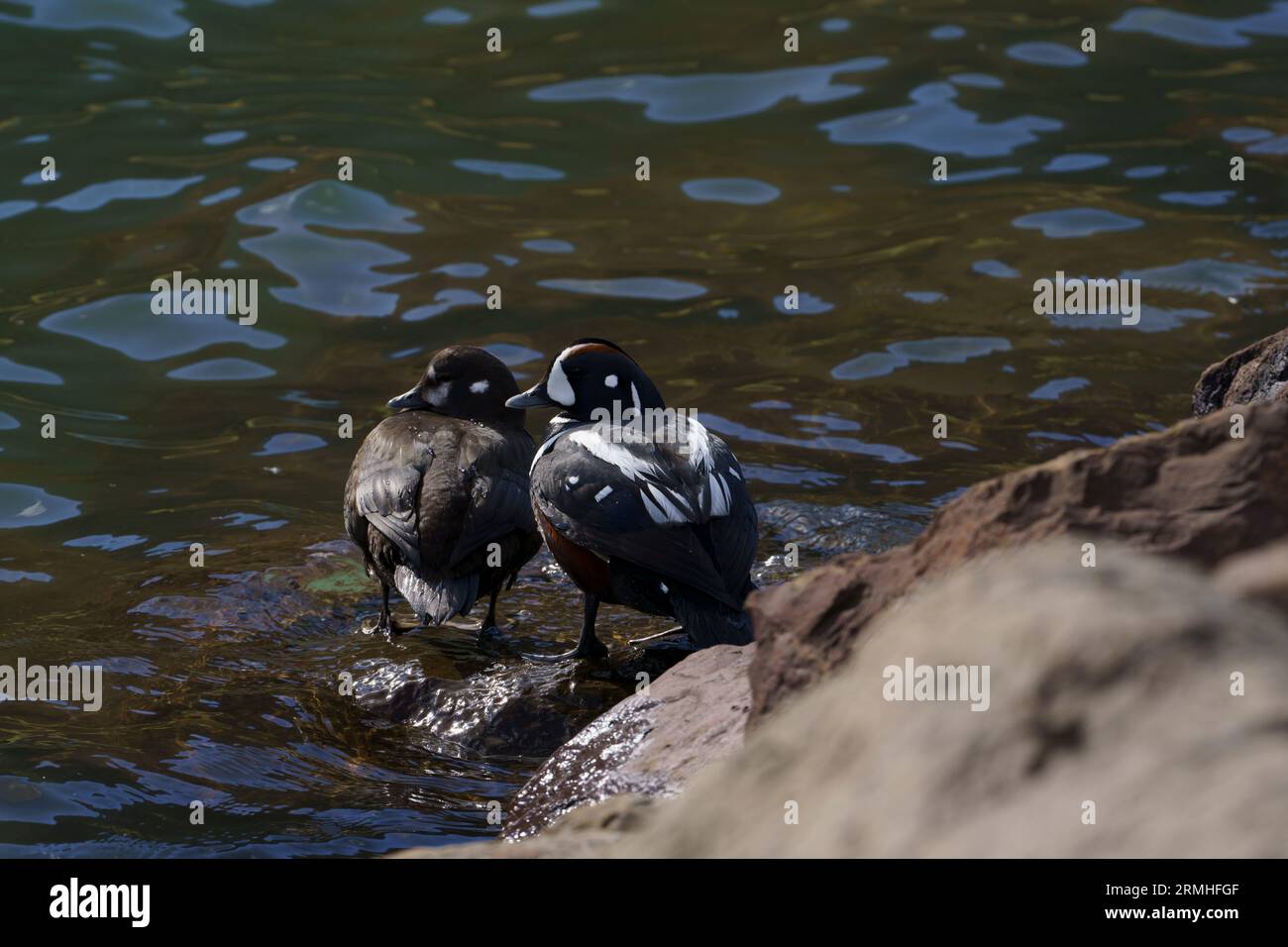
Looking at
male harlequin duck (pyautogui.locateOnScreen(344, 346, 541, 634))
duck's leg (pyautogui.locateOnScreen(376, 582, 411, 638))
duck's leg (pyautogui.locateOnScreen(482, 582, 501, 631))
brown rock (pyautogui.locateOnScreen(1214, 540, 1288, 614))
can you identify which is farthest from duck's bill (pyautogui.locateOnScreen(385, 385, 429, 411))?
brown rock (pyautogui.locateOnScreen(1214, 540, 1288, 614))

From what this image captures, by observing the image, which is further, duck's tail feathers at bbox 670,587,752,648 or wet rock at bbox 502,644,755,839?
duck's tail feathers at bbox 670,587,752,648

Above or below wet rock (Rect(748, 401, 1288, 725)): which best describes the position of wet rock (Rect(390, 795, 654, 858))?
below

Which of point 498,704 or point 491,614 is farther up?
→ point 498,704

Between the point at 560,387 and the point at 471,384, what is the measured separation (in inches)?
30.0

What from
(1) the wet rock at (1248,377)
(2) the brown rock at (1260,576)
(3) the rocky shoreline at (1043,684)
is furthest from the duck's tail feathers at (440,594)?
(2) the brown rock at (1260,576)

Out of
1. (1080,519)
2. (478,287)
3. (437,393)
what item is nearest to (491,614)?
(437,393)

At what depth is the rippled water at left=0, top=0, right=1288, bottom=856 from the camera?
591 cm

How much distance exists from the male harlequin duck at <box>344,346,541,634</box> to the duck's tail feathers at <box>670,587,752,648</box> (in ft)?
3.40

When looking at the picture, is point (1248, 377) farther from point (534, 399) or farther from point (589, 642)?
point (534, 399)

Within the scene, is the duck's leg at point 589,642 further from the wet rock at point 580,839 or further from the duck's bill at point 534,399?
the wet rock at point 580,839

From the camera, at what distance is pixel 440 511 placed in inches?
259

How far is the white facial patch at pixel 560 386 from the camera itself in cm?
693

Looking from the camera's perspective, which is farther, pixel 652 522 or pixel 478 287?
pixel 478 287

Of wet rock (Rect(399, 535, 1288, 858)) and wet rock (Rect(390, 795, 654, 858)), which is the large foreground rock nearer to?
wet rock (Rect(399, 535, 1288, 858))
